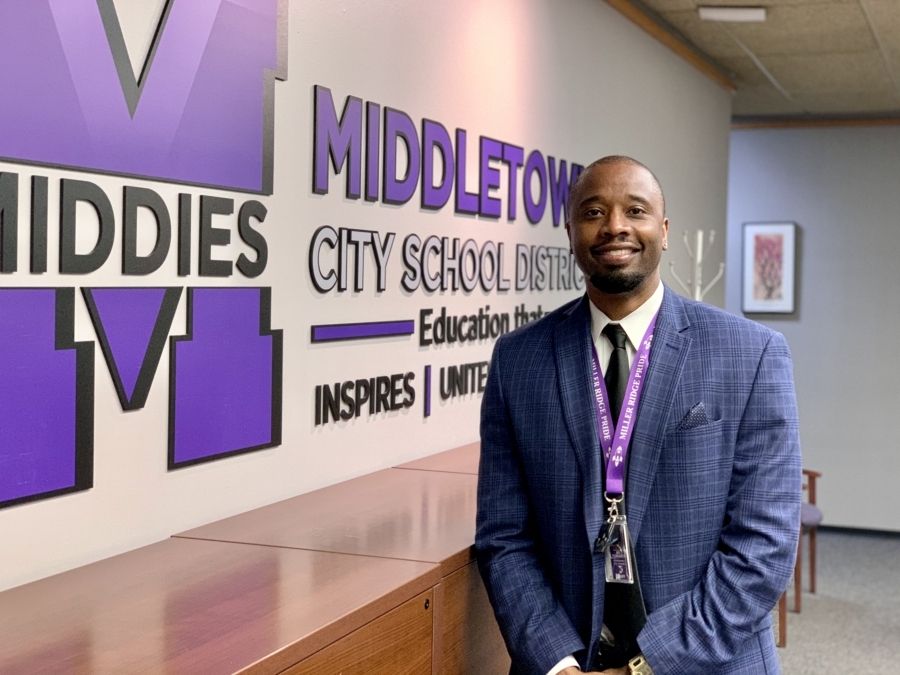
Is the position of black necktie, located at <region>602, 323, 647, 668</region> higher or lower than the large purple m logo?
lower

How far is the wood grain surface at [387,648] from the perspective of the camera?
5.64 feet

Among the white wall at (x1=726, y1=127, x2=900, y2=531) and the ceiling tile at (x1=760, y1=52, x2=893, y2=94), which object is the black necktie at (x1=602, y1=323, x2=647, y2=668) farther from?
the white wall at (x1=726, y1=127, x2=900, y2=531)

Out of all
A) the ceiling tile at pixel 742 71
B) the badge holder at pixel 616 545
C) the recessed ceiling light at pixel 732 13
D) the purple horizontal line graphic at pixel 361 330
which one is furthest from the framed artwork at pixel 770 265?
the badge holder at pixel 616 545

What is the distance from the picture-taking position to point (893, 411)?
8.27m

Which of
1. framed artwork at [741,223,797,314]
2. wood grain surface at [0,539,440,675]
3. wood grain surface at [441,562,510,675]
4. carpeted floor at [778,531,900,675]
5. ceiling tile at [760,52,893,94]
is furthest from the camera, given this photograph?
Answer: framed artwork at [741,223,797,314]

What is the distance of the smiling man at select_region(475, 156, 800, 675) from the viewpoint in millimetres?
1842

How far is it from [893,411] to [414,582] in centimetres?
725

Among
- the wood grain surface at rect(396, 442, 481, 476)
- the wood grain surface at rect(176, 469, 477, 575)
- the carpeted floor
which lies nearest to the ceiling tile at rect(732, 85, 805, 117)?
the carpeted floor

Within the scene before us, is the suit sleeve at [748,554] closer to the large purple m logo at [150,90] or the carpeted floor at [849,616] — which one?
the large purple m logo at [150,90]

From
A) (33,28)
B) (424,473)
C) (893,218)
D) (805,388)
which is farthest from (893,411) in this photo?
(33,28)

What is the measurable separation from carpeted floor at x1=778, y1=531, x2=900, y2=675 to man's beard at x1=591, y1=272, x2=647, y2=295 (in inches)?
156

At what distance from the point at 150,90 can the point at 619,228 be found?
997 mm

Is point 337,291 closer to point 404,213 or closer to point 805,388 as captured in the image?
point 404,213

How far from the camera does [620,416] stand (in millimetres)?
1918
